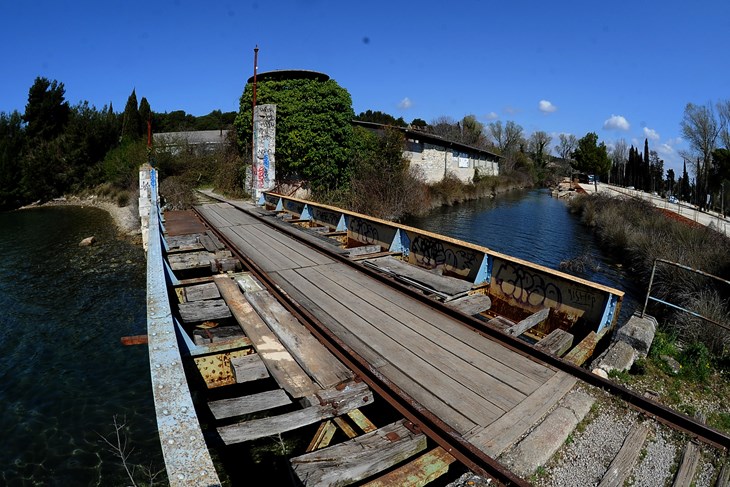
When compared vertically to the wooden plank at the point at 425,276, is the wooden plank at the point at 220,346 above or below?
below

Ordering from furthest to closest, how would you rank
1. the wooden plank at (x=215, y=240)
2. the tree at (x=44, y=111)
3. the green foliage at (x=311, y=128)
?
the tree at (x=44, y=111), the green foliage at (x=311, y=128), the wooden plank at (x=215, y=240)

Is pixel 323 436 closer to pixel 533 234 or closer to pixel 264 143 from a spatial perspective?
pixel 264 143

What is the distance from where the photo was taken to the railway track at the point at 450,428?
2.74 meters

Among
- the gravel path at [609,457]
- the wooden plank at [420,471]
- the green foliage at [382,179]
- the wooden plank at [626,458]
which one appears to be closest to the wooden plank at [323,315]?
the wooden plank at [420,471]

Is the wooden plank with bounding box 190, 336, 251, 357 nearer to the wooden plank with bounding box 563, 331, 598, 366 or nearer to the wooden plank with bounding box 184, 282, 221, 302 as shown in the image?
the wooden plank with bounding box 184, 282, 221, 302

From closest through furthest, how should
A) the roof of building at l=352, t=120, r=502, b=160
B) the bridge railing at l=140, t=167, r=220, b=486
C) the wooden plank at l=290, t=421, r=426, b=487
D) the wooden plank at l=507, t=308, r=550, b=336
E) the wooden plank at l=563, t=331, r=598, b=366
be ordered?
1. the bridge railing at l=140, t=167, r=220, b=486
2. the wooden plank at l=290, t=421, r=426, b=487
3. the wooden plank at l=563, t=331, r=598, b=366
4. the wooden plank at l=507, t=308, r=550, b=336
5. the roof of building at l=352, t=120, r=502, b=160

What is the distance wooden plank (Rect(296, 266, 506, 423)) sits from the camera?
11.3ft

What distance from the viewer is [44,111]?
38.1 meters

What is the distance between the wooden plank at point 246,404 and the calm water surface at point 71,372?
115 inches

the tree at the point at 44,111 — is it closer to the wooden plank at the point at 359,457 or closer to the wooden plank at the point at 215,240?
the wooden plank at the point at 215,240

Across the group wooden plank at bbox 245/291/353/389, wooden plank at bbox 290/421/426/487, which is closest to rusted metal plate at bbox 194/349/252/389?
wooden plank at bbox 245/291/353/389

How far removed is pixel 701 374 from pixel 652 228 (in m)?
13.2

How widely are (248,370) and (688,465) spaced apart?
3447 mm

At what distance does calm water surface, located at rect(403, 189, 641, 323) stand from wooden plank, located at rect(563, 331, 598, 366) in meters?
5.83
